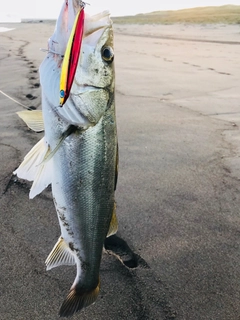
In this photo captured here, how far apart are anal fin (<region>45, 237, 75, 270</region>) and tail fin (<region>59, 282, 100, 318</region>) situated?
0.16 m

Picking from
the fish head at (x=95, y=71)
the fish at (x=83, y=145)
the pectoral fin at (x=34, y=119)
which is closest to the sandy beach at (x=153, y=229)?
the fish at (x=83, y=145)

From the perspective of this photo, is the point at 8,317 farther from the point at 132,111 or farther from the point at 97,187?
the point at 132,111

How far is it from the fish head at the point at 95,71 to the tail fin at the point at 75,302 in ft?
2.93

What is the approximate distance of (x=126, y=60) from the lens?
35.6 feet

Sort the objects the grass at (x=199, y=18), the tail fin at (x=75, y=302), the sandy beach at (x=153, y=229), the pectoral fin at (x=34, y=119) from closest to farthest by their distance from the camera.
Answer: the tail fin at (x=75, y=302), the pectoral fin at (x=34, y=119), the sandy beach at (x=153, y=229), the grass at (x=199, y=18)

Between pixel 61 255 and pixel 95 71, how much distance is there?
3.27 ft

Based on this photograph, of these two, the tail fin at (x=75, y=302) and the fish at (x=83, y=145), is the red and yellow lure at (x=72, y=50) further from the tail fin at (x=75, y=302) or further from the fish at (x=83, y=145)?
the tail fin at (x=75, y=302)

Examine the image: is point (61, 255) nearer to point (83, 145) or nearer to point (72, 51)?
point (83, 145)

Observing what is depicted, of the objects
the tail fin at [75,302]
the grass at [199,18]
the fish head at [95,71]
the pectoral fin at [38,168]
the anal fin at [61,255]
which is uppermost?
the fish head at [95,71]

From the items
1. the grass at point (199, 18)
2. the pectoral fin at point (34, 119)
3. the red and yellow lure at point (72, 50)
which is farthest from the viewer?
the grass at point (199, 18)

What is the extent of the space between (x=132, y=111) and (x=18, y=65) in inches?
171

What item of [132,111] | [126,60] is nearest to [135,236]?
[132,111]

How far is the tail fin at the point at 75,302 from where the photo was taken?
196 centimetres

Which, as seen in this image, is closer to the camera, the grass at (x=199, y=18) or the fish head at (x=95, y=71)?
the fish head at (x=95, y=71)
